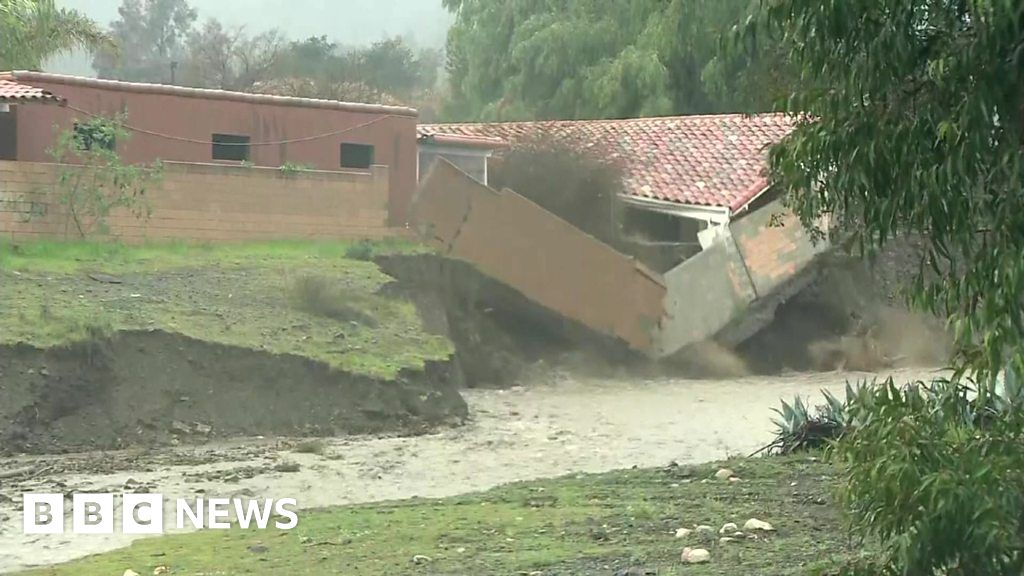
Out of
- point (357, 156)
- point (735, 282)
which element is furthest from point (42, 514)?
point (735, 282)

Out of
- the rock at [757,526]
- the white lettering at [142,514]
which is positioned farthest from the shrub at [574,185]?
the rock at [757,526]

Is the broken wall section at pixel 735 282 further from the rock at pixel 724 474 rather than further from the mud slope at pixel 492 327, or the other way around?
the rock at pixel 724 474

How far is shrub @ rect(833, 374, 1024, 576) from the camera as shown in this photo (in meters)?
4.91

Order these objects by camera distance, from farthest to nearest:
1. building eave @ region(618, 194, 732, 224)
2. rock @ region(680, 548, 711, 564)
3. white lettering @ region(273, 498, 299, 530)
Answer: building eave @ region(618, 194, 732, 224), white lettering @ region(273, 498, 299, 530), rock @ region(680, 548, 711, 564)

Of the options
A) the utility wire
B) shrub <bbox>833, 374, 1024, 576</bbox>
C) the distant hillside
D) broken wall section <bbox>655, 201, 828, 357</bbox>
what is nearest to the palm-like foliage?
the utility wire

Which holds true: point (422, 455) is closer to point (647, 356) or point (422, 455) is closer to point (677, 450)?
point (677, 450)

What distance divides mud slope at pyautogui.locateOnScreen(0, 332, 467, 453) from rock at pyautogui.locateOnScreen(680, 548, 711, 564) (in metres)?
11.2

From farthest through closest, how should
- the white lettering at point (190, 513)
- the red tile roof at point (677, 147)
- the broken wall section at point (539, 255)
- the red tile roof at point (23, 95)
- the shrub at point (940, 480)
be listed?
the red tile roof at point (677, 147)
the broken wall section at point (539, 255)
the red tile roof at point (23, 95)
the white lettering at point (190, 513)
the shrub at point (940, 480)

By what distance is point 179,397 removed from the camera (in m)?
18.5

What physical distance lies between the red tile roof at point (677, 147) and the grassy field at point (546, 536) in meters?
17.7

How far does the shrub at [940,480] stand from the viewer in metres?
4.91

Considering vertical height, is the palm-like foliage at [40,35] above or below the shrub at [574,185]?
above

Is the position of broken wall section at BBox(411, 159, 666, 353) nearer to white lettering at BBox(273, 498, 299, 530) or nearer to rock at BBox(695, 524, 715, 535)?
white lettering at BBox(273, 498, 299, 530)

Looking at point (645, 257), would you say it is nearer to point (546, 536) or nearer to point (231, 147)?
point (231, 147)
